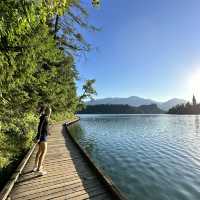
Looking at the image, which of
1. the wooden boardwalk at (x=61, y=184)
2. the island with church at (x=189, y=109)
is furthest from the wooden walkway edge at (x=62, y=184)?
the island with church at (x=189, y=109)

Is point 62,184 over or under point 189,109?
under

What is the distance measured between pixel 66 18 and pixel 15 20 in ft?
52.8

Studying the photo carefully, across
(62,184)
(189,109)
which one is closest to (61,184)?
(62,184)

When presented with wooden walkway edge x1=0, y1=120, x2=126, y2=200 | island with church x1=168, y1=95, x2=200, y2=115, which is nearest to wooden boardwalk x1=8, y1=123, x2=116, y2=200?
wooden walkway edge x1=0, y1=120, x2=126, y2=200

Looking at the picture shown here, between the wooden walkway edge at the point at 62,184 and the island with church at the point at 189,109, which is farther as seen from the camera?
the island with church at the point at 189,109

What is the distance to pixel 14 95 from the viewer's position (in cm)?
931

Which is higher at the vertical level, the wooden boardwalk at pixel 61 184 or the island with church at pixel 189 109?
the island with church at pixel 189 109

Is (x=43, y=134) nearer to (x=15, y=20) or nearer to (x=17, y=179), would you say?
(x=17, y=179)

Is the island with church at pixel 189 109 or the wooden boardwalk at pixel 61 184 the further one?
the island with church at pixel 189 109

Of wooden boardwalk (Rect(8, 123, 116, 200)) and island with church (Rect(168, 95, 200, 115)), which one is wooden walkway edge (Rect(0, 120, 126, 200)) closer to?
wooden boardwalk (Rect(8, 123, 116, 200))

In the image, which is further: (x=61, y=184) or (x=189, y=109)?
(x=189, y=109)

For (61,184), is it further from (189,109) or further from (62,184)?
(189,109)

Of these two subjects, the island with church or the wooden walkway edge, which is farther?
the island with church

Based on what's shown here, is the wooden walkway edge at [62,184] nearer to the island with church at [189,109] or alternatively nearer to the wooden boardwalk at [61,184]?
the wooden boardwalk at [61,184]
